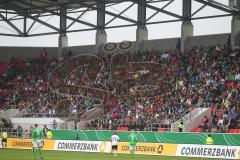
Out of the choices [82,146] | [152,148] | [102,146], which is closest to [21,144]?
[82,146]

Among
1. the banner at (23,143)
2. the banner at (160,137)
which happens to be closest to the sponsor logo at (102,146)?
the banner at (160,137)

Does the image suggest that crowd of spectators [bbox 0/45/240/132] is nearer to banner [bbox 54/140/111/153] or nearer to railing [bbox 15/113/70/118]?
railing [bbox 15/113/70/118]

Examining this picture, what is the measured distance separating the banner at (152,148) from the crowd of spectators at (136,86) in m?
4.42

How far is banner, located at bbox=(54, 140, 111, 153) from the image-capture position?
45125 millimetres

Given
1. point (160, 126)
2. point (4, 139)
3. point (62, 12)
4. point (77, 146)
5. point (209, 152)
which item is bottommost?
point (77, 146)

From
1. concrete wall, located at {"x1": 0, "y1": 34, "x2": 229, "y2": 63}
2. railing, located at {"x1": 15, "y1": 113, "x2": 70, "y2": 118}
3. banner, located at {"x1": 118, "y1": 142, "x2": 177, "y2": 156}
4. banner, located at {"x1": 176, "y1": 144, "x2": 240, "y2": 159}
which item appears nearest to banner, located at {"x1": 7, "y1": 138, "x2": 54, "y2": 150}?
banner, located at {"x1": 118, "y1": 142, "x2": 177, "y2": 156}

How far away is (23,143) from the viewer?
2012 inches

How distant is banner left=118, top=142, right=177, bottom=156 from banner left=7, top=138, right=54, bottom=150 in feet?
23.8

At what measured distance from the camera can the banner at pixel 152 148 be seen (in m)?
41.8

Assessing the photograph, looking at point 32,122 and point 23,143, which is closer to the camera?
point 23,143

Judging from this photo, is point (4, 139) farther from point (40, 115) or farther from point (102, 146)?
point (40, 115)

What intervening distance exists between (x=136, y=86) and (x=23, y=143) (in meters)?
13.4

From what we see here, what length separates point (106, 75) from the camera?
205 feet

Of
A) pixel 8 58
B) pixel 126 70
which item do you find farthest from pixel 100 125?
pixel 8 58
